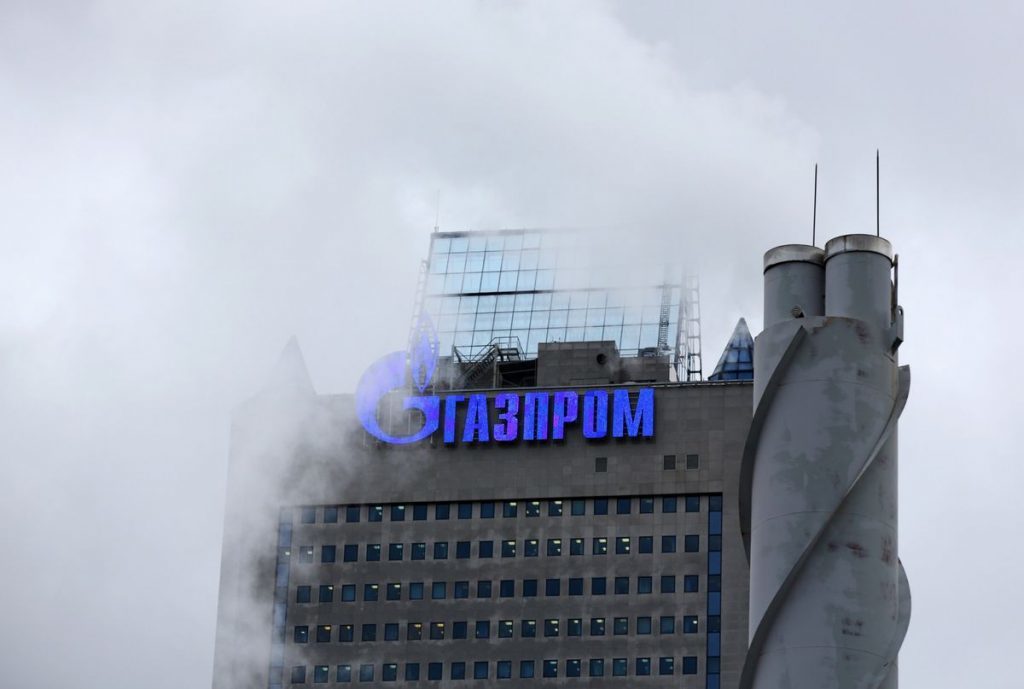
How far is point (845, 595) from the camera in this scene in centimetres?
10531

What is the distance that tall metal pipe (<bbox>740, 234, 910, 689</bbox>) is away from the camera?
105 m

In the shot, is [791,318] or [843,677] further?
[791,318]

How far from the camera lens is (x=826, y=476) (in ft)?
352

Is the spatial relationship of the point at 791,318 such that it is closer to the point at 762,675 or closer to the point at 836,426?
the point at 836,426

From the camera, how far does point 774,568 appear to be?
107 m

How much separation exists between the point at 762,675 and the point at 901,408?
13.8 m

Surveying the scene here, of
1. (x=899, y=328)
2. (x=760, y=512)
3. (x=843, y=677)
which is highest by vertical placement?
(x=899, y=328)

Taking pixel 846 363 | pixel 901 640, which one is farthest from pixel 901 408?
pixel 901 640

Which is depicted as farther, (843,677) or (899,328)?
(899,328)

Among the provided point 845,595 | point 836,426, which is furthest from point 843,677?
point 836,426

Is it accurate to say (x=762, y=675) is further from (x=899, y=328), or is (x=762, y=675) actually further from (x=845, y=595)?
(x=899, y=328)

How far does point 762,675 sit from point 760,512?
7.41 meters

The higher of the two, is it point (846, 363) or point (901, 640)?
point (846, 363)

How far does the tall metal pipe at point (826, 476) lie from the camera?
105m
